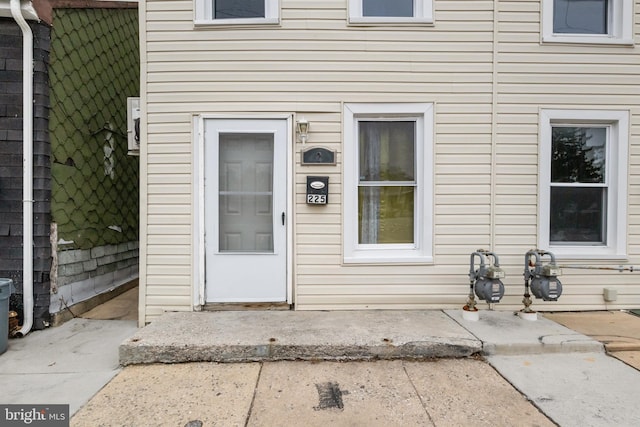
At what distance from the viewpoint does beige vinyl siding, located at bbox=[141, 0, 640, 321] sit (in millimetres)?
3725

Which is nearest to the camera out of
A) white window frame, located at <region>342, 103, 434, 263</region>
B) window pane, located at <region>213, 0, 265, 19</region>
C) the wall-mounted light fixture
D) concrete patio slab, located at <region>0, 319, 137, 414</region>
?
concrete patio slab, located at <region>0, 319, 137, 414</region>

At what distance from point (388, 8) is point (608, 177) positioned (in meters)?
3.23

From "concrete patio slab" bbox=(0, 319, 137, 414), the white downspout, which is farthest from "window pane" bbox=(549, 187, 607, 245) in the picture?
the white downspout

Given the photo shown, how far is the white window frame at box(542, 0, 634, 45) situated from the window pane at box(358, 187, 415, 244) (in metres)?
2.35

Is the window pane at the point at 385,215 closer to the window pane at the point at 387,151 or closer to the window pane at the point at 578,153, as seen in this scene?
the window pane at the point at 387,151

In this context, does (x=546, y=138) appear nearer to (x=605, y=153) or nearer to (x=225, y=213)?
(x=605, y=153)

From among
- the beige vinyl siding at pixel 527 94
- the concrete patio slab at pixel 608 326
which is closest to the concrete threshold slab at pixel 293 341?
the concrete patio slab at pixel 608 326

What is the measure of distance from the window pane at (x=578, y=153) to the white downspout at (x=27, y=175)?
583 centimetres

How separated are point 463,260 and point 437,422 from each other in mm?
2037

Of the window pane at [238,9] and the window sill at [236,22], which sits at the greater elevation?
the window pane at [238,9]

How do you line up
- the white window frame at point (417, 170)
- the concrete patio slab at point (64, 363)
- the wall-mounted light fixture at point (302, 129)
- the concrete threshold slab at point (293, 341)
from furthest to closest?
the white window frame at point (417, 170) < the wall-mounted light fixture at point (302, 129) < the concrete threshold slab at point (293, 341) < the concrete patio slab at point (64, 363)

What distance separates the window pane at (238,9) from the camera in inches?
152

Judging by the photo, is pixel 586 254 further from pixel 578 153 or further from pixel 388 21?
pixel 388 21

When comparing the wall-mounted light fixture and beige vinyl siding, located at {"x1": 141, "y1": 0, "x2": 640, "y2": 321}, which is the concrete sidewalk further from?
the wall-mounted light fixture
